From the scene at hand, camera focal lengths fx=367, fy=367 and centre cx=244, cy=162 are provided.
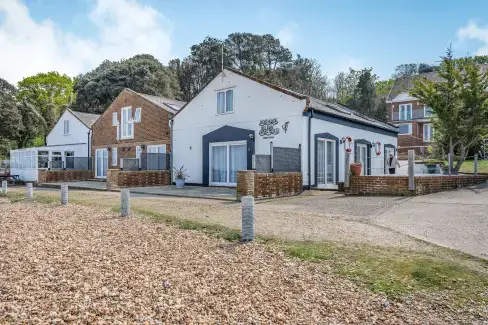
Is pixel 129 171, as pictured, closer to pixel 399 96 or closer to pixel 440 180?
pixel 440 180

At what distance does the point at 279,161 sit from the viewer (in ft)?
47.2

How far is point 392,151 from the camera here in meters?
24.2

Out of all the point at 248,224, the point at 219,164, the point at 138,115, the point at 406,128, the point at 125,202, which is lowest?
the point at 248,224

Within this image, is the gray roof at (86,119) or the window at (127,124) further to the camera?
the gray roof at (86,119)

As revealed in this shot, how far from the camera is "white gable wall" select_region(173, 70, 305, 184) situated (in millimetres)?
15875

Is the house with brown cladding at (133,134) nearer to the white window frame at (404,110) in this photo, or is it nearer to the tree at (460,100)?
the tree at (460,100)

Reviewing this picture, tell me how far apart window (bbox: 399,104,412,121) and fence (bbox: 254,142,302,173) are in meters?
30.9

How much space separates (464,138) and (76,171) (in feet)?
80.5

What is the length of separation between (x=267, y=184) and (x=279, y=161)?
136cm

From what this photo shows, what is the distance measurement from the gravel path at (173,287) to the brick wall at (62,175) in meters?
20.4

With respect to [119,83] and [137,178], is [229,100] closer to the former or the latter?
[137,178]

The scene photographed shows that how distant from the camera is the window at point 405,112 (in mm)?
41469

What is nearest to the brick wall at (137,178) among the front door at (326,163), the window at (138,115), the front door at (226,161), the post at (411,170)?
the front door at (226,161)

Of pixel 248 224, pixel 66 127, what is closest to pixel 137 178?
pixel 248 224
